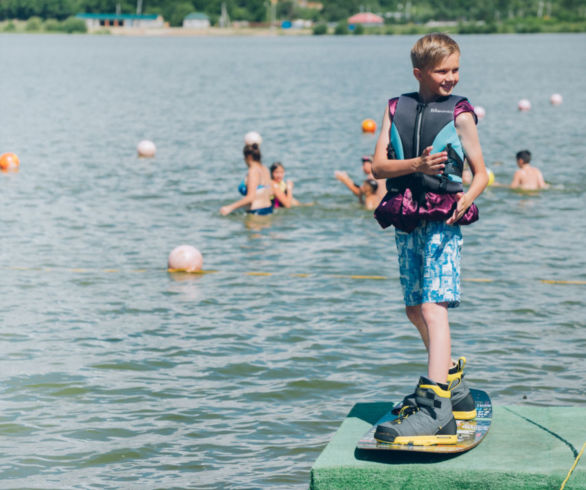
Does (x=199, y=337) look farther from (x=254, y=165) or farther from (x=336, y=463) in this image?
(x=254, y=165)

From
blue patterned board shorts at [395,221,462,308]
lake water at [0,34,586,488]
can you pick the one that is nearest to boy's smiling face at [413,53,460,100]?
blue patterned board shorts at [395,221,462,308]

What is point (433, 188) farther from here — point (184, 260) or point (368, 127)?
point (368, 127)

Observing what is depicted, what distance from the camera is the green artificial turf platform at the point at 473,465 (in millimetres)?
5195

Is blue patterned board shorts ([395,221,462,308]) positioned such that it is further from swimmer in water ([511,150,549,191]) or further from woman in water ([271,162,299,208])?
swimmer in water ([511,150,549,191])

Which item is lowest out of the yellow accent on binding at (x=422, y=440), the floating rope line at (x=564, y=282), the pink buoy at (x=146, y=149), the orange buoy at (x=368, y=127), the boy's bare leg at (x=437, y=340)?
the floating rope line at (x=564, y=282)

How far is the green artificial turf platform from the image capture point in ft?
17.0

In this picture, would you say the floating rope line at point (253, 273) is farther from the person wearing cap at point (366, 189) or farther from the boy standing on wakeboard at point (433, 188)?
the boy standing on wakeboard at point (433, 188)

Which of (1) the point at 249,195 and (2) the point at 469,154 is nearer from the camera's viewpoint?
(2) the point at 469,154

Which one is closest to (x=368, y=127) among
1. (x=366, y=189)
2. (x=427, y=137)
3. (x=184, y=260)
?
(x=366, y=189)

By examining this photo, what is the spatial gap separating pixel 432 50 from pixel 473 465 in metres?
2.27

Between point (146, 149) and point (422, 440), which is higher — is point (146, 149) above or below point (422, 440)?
below

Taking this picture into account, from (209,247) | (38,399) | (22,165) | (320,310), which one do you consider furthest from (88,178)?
(38,399)

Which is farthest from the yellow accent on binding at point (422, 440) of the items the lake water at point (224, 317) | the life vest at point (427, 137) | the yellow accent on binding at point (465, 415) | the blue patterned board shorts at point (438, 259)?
the lake water at point (224, 317)

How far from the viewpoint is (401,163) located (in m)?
5.66
